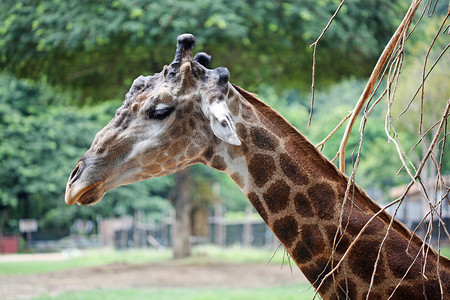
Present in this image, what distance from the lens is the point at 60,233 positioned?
29938 millimetres

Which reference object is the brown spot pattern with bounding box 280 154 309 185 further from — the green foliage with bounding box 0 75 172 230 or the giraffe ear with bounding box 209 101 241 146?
the green foliage with bounding box 0 75 172 230

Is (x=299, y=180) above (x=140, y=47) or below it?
below

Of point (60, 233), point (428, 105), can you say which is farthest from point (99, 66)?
point (60, 233)

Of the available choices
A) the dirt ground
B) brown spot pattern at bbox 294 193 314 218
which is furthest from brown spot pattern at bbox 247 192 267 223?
the dirt ground

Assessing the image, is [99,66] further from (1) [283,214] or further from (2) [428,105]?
(1) [283,214]

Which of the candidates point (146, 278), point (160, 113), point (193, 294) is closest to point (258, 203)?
point (160, 113)

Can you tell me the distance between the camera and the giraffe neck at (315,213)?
87.6 inches

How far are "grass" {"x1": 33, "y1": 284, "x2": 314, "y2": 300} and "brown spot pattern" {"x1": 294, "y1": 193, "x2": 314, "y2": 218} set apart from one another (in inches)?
252

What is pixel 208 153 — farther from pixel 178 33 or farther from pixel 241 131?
pixel 178 33

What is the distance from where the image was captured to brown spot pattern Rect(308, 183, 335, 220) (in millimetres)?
2314

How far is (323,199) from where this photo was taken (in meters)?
2.33

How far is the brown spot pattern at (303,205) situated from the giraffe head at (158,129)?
418mm

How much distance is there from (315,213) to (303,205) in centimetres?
6

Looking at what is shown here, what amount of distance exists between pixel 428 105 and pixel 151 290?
8.27 meters
